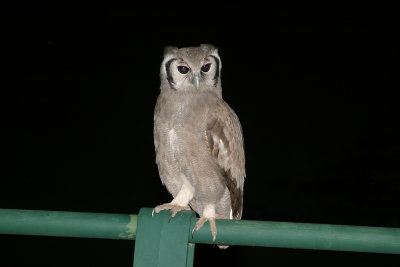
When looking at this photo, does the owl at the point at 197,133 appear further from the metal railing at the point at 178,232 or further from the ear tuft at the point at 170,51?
the metal railing at the point at 178,232

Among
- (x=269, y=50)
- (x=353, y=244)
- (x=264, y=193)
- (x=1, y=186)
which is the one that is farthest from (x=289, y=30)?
(x=353, y=244)

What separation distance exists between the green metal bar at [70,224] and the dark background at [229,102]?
4.57m

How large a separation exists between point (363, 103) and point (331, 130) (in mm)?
645

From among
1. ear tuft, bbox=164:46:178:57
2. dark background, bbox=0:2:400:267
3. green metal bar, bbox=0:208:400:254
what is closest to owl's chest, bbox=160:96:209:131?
ear tuft, bbox=164:46:178:57

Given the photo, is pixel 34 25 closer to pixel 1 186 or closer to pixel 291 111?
pixel 1 186

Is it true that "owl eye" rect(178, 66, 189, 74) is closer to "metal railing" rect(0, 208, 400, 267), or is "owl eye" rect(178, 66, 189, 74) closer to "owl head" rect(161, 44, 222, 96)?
"owl head" rect(161, 44, 222, 96)

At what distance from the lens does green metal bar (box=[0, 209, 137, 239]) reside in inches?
44.4

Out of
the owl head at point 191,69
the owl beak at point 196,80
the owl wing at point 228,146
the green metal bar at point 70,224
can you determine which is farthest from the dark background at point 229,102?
the green metal bar at point 70,224

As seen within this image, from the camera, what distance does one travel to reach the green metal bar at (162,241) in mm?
1077

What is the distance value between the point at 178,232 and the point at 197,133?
42.5 inches

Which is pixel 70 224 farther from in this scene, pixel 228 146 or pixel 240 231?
pixel 228 146

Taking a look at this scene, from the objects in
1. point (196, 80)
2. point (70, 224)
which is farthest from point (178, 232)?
point (196, 80)

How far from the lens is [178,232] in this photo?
3.66ft

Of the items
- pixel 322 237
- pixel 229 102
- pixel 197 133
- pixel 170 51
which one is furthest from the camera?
pixel 229 102
